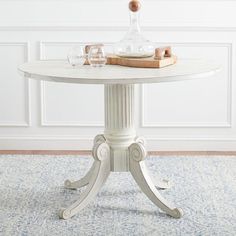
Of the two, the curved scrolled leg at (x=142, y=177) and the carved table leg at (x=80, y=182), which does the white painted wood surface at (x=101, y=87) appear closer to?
the carved table leg at (x=80, y=182)

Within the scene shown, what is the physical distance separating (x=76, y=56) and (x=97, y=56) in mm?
123

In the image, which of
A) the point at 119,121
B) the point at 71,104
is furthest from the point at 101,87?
the point at 119,121

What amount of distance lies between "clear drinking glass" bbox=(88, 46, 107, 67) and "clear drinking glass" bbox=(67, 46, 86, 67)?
0.20ft

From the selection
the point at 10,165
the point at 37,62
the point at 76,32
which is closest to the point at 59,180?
the point at 10,165

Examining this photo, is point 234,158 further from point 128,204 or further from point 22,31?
point 22,31

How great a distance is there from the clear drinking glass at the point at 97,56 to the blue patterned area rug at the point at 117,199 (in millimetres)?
775

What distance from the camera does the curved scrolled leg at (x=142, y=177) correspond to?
3393mm

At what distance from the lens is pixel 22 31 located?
4641mm

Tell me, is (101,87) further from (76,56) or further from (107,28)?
(76,56)

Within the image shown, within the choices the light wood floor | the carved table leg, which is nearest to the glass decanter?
the carved table leg

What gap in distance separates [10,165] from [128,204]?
1.14 m

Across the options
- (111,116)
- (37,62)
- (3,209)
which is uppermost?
(37,62)

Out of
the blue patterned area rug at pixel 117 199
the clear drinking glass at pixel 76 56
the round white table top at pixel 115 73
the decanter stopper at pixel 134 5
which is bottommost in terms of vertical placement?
the blue patterned area rug at pixel 117 199

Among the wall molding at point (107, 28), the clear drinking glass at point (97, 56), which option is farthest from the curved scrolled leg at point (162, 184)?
the wall molding at point (107, 28)
